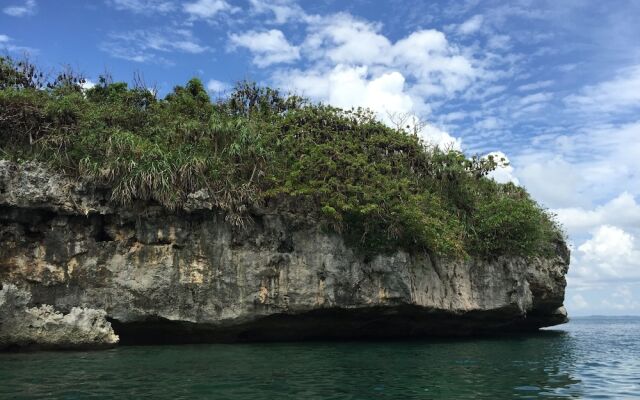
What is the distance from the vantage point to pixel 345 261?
21516mm

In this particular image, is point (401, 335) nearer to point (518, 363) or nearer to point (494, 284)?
point (494, 284)

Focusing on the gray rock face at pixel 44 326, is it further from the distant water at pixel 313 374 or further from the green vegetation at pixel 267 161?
the green vegetation at pixel 267 161

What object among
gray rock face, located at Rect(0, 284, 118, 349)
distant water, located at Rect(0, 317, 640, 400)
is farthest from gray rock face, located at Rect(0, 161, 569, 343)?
distant water, located at Rect(0, 317, 640, 400)

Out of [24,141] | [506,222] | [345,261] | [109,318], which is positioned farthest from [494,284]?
[24,141]

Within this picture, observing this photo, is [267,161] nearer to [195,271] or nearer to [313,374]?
[195,271]

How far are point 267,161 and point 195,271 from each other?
552 centimetres

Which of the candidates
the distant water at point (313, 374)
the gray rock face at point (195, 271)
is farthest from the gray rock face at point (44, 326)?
the distant water at point (313, 374)

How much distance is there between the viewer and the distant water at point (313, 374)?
35.9 ft

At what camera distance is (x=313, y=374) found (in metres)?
13.2

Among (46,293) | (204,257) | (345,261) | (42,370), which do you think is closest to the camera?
(42,370)

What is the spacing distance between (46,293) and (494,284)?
19.2m

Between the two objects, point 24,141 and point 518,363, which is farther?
point 24,141

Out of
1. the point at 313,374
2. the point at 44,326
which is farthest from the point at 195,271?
the point at 313,374

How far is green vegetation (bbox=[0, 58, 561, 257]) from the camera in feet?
65.0
